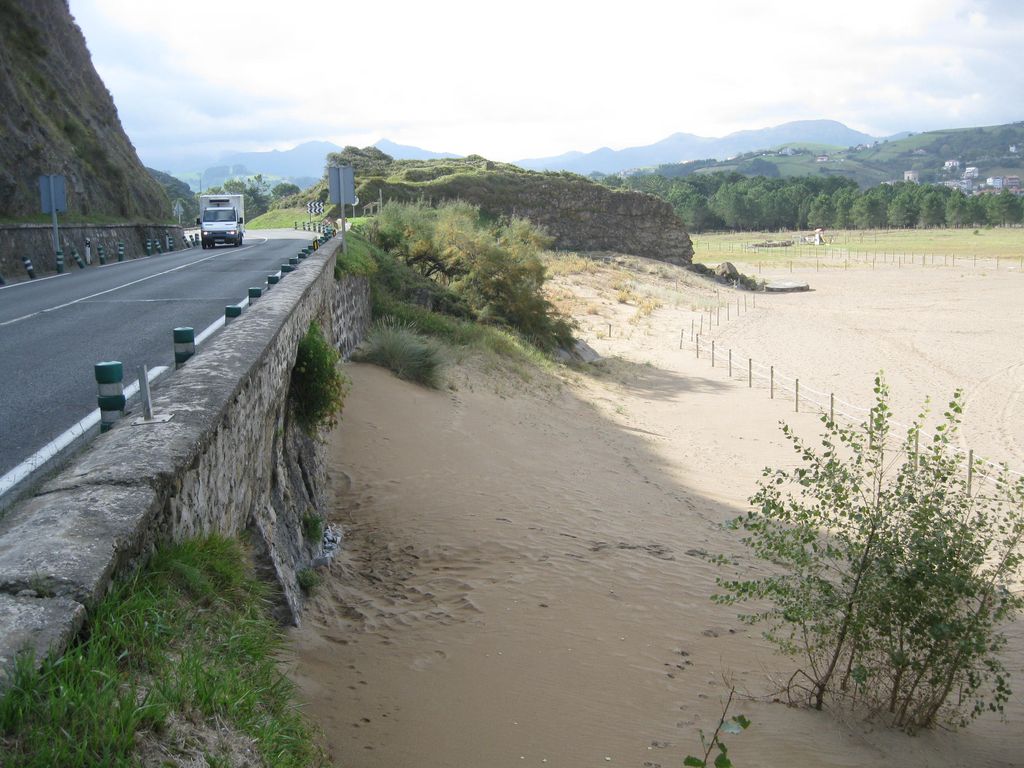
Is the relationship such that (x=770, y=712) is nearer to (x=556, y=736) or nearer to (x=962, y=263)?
(x=556, y=736)

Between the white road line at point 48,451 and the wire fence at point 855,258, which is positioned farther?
the wire fence at point 855,258

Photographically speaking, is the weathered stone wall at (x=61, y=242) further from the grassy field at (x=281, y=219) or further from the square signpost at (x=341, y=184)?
the grassy field at (x=281, y=219)

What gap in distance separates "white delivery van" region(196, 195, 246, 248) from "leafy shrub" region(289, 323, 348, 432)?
2628cm

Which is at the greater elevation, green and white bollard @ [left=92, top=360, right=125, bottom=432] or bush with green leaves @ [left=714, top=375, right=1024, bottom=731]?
green and white bollard @ [left=92, top=360, right=125, bottom=432]

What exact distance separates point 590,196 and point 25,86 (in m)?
41.7

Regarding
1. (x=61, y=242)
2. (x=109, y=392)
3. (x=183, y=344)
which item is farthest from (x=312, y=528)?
(x=61, y=242)

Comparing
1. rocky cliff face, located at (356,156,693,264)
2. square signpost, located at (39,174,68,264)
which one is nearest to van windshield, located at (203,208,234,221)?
square signpost, located at (39,174,68,264)

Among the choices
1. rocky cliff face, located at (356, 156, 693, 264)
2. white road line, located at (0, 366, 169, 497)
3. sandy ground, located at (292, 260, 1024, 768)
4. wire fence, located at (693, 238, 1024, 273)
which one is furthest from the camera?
wire fence, located at (693, 238, 1024, 273)

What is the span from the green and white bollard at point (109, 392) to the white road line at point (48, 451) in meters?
0.53

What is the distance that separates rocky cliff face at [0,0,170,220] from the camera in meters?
27.6

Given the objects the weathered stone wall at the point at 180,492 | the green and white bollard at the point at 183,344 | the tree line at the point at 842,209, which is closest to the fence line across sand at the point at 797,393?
the weathered stone wall at the point at 180,492

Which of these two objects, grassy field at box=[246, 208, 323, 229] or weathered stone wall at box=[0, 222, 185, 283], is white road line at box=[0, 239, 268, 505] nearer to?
weathered stone wall at box=[0, 222, 185, 283]

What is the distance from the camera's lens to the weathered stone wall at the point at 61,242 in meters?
23.2

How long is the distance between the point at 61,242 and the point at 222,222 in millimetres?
8523
